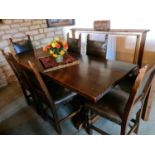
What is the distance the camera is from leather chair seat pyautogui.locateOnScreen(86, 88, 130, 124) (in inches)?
50.7

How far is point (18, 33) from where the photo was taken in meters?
3.12

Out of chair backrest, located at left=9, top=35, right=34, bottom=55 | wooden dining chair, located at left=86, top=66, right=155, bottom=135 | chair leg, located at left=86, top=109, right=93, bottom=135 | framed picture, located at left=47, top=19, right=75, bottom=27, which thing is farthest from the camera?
framed picture, located at left=47, top=19, right=75, bottom=27

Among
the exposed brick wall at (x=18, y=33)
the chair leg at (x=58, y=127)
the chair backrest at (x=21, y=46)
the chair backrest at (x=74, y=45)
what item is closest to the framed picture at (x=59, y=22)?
the exposed brick wall at (x=18, y=33)

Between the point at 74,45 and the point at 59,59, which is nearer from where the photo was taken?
the point at 59,59

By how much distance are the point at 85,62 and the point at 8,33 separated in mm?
2085

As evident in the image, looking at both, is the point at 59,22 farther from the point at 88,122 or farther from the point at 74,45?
the point at 88,122

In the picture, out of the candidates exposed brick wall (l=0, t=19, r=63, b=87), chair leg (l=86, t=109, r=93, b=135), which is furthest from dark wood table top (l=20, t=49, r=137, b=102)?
exposed brick wall (l=0, t=19, r=63, b=87)

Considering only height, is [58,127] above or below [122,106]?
below

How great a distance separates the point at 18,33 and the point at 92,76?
248 centimetres

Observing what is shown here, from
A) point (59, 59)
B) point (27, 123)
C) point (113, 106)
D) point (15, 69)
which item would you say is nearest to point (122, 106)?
point (113, 106)

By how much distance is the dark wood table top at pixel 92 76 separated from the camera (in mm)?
1201

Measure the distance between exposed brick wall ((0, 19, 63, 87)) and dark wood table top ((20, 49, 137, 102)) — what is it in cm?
152

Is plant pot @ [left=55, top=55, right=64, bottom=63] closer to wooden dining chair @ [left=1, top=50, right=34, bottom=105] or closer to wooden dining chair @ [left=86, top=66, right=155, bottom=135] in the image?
wooden dining chair @ [left=1, top=50, right=34, bottom=105]

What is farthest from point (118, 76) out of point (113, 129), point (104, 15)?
point (104, 15)
